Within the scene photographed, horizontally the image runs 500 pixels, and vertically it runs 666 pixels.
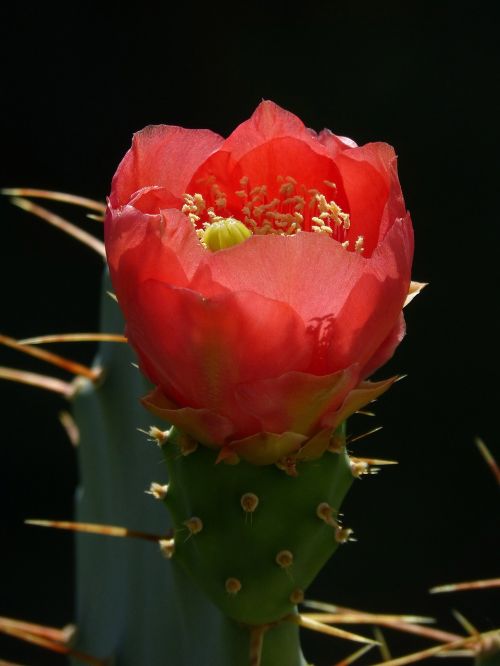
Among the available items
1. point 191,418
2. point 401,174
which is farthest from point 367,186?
point 401,174

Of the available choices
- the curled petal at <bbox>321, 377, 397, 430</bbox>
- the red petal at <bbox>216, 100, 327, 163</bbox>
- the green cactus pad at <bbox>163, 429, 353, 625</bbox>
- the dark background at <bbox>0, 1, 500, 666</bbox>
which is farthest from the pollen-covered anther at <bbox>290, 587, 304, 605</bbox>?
the dark background at <bbox>0, 1, 500, 666</bbox>

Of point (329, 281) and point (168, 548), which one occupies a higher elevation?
point (329, 281)

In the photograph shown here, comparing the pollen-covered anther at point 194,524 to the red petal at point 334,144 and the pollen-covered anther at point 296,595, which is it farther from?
the red petal at point 334,144

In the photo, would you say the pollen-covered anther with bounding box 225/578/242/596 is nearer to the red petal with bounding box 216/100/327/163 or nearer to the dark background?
the red petal with bounding box 216/100/327/163

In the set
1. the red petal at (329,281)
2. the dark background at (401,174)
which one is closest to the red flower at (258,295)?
the red petal at (329,281)

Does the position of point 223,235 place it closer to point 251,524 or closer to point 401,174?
point 251,524

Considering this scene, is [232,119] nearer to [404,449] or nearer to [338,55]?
[338,55]

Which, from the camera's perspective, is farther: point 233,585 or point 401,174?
point 401,174
